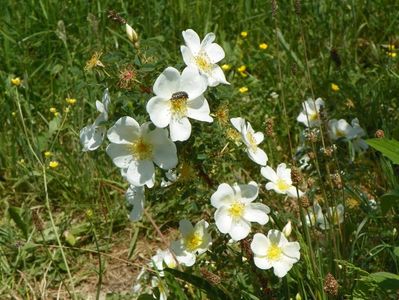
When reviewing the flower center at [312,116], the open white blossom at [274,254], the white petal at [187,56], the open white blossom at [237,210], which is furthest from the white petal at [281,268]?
the flower center at [312,116]

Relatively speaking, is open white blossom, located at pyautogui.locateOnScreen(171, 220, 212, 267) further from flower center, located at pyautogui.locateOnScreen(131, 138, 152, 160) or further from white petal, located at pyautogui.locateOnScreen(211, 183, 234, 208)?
flower center, located at pyautogui.locateOnScreen(131, 138, 152, 160)

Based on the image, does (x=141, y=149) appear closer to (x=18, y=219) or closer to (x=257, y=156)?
(x=257, y=156)

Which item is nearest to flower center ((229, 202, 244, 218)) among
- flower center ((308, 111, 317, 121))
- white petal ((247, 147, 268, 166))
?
white petal ((247, 147, 268, 166))

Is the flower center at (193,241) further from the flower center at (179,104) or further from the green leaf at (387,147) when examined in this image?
the green leaf at (387,147)

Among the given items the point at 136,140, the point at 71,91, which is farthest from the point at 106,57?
the point at 71,91

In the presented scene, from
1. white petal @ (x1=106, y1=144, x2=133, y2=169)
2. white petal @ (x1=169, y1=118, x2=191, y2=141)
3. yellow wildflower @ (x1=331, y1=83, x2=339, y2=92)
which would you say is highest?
white petal @ (x1=169, y1=118, x2=191, y2=141)

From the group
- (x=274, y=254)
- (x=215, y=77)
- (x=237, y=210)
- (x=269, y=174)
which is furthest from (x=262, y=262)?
Result: (x=215, y=77)
